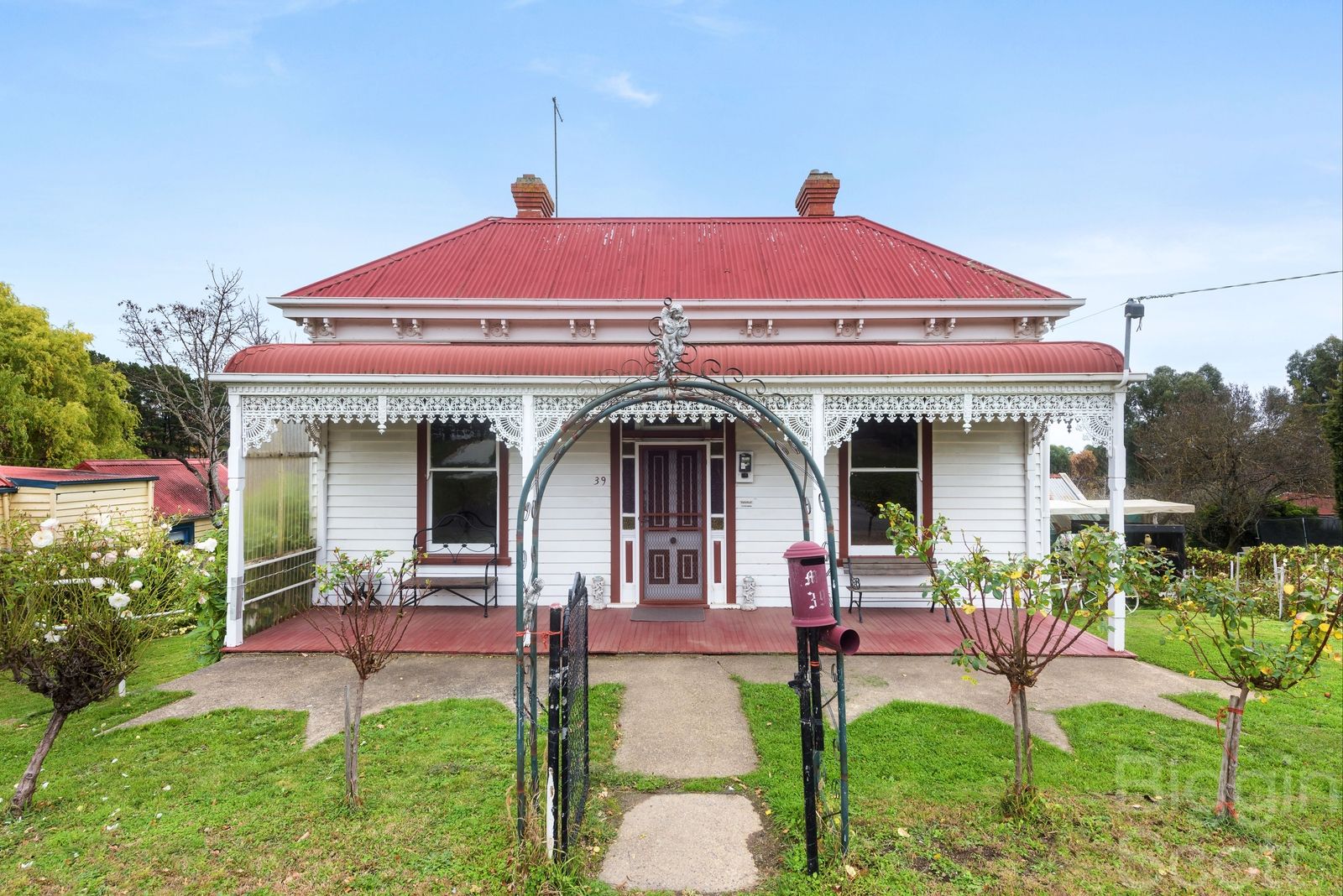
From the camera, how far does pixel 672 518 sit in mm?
8547

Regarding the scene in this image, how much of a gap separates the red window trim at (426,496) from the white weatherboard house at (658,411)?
27mm

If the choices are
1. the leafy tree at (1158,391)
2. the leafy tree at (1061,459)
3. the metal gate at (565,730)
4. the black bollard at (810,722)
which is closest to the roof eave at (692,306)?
the metal gate at (565,730)

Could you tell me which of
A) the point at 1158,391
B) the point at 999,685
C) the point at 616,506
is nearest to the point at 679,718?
the point at 999,685

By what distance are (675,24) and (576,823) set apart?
14.8m

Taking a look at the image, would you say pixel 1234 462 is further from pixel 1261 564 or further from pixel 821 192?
pixel 821 192

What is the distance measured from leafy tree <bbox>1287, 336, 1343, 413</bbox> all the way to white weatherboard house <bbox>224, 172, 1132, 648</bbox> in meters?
33.6

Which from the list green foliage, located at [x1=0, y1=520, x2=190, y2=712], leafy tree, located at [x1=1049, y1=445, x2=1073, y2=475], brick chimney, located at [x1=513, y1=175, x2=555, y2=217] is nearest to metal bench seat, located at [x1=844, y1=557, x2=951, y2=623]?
green foliage, located at [x1=0, y1=520, x2=190, y2=712]

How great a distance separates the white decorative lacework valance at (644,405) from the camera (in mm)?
6805

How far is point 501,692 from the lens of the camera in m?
5.56

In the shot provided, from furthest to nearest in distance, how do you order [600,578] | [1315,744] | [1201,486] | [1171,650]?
1. [1201,486]
2. [600,578]
3. [1171,650]
4. [1315,744]

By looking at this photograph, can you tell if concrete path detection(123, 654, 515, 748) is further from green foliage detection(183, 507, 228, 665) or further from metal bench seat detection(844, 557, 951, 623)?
metal bench seat detection(844, 557, 951, 623)

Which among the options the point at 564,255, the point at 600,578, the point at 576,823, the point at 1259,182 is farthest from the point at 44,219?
the point at 1259,182

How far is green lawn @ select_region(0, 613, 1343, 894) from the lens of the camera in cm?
304

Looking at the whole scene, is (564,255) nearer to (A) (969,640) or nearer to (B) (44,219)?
(A) (969,640)
